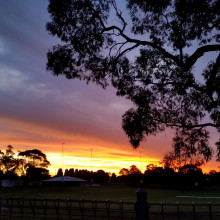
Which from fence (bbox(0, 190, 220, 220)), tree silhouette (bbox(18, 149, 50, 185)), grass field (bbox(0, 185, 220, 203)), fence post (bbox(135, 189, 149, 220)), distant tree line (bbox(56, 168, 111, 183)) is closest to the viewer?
fence post (bbox(135, 189, 149, 220))

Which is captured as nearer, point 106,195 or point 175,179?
point 106,195

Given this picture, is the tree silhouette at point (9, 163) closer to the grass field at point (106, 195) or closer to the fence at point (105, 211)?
the grass field at point (106, 195)

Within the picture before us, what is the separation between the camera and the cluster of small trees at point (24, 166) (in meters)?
83.2

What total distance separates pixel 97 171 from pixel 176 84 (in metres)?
125

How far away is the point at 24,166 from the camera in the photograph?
8450cm

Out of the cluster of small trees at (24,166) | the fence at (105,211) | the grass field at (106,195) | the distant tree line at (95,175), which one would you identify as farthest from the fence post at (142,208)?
the distant tree line at (95,175)

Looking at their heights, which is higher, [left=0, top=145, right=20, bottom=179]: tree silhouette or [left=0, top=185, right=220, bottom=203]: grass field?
A: [left=0, top=145, right=20, bottom=179]: tree silhouette

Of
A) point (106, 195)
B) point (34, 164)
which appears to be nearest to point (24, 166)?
point (34, 164)

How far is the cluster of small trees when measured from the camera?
83250mm

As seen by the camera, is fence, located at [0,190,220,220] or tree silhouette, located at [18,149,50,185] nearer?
fence, located at [0,190,220,220]

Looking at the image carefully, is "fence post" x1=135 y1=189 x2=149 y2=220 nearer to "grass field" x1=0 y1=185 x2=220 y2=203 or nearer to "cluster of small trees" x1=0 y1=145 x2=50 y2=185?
"grass field" x1=0 y1=185 x2=220 y2=203

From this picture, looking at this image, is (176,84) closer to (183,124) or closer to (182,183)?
(183,124)

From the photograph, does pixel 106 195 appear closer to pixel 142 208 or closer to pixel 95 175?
pixel 142 208

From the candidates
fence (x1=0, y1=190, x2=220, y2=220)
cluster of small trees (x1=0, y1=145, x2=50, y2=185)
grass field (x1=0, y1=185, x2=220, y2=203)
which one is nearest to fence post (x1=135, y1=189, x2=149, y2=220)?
fence (x1=0, y1=190, x2=220, y2=220)
